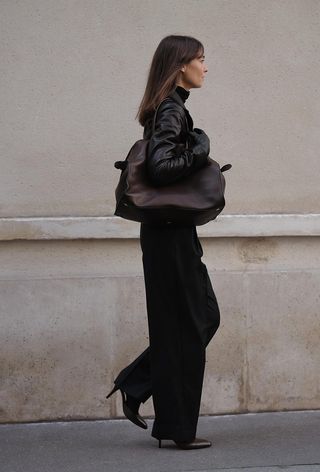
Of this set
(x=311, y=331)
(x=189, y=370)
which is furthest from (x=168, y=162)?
(x=311, y=331)

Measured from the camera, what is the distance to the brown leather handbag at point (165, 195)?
4.72m

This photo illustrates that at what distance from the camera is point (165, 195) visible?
15.5 feet

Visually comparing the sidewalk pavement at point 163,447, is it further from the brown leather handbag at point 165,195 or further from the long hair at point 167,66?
the long hair at point 167,66

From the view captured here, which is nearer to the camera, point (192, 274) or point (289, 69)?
point (192, 274)

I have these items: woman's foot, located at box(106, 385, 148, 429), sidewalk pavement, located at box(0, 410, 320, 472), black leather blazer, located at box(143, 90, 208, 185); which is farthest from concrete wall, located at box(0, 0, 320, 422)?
black leather blazer, located at box(143, 90, 208, 185)

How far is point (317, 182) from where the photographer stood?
6.16 meters

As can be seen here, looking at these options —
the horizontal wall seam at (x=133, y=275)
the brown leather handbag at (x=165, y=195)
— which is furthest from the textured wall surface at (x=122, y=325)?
the brown leather handbag at (x=165, y=195)

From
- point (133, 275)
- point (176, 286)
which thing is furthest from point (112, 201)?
point (176, 286)

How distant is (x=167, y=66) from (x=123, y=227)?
1.28m

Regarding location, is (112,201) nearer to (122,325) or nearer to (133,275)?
(133,275)

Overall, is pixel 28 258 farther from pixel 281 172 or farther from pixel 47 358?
pixel 281 172

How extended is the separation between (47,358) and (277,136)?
1726 millimetres

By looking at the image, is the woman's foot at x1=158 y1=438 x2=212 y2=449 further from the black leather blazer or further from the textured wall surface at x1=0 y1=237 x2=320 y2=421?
the black leather blazer

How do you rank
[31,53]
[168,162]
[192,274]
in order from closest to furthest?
[168,162] < [192,274] < [31,53]
